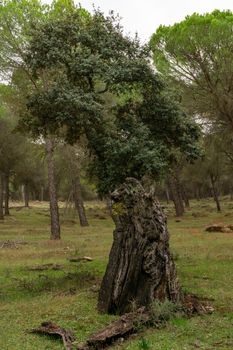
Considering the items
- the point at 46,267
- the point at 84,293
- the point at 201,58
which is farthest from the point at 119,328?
the point at 201,58

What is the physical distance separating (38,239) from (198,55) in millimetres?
14718

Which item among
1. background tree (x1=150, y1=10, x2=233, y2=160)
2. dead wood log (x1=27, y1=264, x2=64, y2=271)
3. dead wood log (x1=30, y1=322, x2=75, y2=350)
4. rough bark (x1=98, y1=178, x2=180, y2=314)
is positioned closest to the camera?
dead wood log (x1=30, y1=322, x2=75, y2=350)

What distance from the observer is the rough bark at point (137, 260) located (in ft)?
36.1

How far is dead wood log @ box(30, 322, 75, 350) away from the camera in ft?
30.0

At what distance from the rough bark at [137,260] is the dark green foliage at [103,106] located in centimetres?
205

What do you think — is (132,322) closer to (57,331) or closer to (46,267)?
(57,331)

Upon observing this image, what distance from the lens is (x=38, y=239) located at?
28500mm

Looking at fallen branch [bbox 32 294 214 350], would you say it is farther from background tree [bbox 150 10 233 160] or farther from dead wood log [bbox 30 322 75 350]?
background tree [bbox 150 10 233 160]

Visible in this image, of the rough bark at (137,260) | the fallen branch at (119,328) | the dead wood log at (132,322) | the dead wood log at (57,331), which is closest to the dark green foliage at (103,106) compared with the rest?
the rough bark at (137,260)

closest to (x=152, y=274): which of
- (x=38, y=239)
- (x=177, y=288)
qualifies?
(x=177, y=288)

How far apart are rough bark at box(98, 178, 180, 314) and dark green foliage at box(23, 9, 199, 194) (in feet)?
6.74

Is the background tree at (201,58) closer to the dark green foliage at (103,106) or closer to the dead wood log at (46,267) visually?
the dark green foliage at (103,106)

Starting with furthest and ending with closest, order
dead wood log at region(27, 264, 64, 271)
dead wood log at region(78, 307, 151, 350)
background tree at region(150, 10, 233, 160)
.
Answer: background tree at region(150, 10, 233, 160)
dead wood log at region(27, 264, 64, 271)
dead wood log at region(78, 307, 151, 350)

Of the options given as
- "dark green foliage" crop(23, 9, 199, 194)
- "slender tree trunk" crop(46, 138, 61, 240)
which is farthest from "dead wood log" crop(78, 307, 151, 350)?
"slender tree trunk" crop(46, 138, 61, 240)
